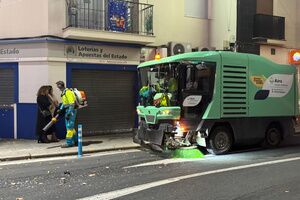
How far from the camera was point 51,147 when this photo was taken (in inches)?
546

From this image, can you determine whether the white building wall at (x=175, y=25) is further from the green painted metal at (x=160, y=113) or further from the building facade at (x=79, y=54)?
the green painted metal at (x=160, y=113)

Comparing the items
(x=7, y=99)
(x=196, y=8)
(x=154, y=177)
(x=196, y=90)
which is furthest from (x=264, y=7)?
(x=154, y=177)

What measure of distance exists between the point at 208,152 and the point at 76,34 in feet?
20.2

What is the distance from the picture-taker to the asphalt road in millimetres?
7855

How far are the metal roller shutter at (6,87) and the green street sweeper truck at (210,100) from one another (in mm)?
5240

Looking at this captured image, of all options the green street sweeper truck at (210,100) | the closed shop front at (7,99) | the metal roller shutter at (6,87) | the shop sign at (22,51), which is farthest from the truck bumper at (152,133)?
the metal roller shutter at (6,87)

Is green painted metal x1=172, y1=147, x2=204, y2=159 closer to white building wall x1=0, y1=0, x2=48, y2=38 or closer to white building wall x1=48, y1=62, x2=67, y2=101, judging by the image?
white building wall x1=48, y1=62, x2=67, y2=101

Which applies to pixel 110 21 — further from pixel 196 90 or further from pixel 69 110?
pixel 196 90

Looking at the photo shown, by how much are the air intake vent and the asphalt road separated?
1.21 m

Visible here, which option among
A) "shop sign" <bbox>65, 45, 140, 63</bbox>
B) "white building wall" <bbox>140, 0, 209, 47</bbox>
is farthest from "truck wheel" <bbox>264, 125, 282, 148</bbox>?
"white building wall" <bbox>140, 0, 209, 47</bbox>

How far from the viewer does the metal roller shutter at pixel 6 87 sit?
16.0 m

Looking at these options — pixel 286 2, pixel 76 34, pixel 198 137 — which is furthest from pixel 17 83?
pixel 286 2

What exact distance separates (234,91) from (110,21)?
6.15 meters

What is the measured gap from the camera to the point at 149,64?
42.2 feet
